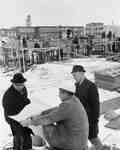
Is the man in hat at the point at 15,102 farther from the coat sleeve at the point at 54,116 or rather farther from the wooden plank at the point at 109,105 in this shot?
the wooden plank at the point at 109,105

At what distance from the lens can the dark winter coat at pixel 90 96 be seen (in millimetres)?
2875

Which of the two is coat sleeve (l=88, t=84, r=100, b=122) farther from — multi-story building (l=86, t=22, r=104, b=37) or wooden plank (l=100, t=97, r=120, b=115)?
multi-story building (l=86, t=22, r=104, b=37)

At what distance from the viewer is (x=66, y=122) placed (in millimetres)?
2338

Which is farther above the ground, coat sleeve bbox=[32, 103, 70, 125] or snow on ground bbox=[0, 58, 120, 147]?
coat sleeve bbox=[32, 103, 70, 125]

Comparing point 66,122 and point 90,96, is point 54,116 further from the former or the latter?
point 90,96

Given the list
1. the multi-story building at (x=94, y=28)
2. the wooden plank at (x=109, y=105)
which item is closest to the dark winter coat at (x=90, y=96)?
the wooden plank at (x=109, y=105)

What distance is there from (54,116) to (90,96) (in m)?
0.75

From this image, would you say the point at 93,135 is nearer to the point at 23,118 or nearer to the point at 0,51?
the point at 23,118

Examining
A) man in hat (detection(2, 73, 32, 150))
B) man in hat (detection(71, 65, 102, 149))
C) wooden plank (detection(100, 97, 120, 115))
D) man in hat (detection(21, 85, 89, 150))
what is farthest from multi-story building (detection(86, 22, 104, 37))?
man in hat (detection(21, 85, 89, 150))

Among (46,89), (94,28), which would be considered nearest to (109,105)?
(46,89)

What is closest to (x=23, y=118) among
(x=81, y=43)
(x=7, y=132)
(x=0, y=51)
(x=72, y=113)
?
(x=72, y=113)

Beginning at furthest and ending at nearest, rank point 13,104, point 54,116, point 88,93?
1. point 88,93
2. point 13,104
3. point 54,116

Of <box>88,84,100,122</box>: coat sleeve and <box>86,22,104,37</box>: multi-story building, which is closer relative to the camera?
<box>88,84,100,122</box>: coat sleeve

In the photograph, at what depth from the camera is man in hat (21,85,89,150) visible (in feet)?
7.52
